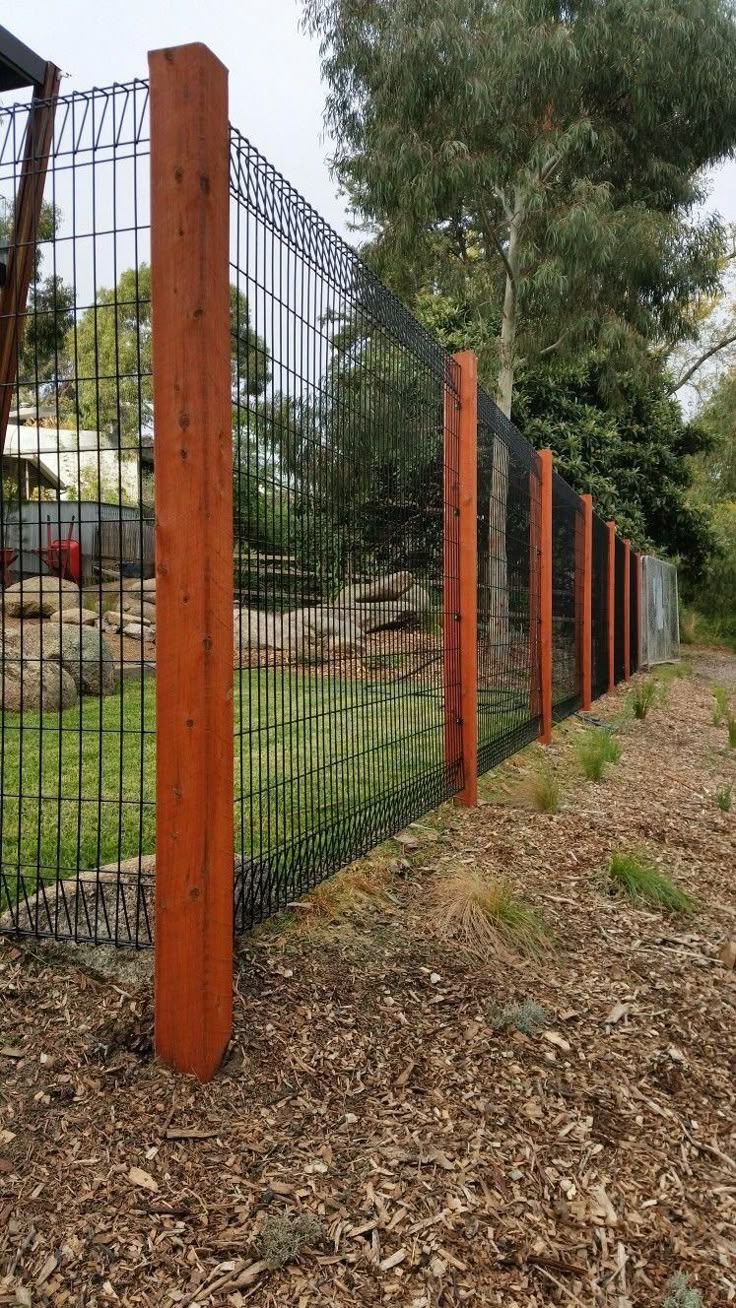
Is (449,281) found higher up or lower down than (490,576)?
higher up

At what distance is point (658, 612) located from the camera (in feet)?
44.6

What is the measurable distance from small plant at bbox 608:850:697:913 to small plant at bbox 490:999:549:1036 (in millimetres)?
1015

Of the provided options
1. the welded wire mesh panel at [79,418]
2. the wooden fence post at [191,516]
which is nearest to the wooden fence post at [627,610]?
the welded wire mesh panel at [79,418]

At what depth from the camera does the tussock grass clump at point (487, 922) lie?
8.71ft

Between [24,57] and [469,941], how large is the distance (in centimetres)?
278

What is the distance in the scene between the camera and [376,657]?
3143 millimetres

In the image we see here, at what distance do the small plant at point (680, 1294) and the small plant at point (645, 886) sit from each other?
1.72 m

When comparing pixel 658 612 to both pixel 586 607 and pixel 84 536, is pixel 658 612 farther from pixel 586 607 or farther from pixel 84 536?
pixel 84 536

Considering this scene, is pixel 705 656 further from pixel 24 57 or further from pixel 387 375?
pixel 24 57

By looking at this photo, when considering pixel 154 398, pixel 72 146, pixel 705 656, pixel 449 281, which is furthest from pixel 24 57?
pixel 705 656

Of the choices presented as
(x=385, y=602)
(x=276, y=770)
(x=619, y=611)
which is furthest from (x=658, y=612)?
(x=276, y=770)

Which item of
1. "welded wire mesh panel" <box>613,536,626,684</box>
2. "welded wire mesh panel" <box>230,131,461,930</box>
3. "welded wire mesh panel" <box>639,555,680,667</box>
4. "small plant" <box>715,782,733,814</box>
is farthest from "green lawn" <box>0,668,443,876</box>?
"welded wire mesh panel" <box>639,555,680,667</box>

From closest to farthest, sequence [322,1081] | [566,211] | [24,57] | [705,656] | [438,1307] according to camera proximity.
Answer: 1. [438,1307]
2. [322,1081]
3. [24,57]
4. [566,211]
5. [705,656]

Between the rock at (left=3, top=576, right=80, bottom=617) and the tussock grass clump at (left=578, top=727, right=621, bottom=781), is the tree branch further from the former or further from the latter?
the rock at (left=3, top=576, right=80, bottom=617)
